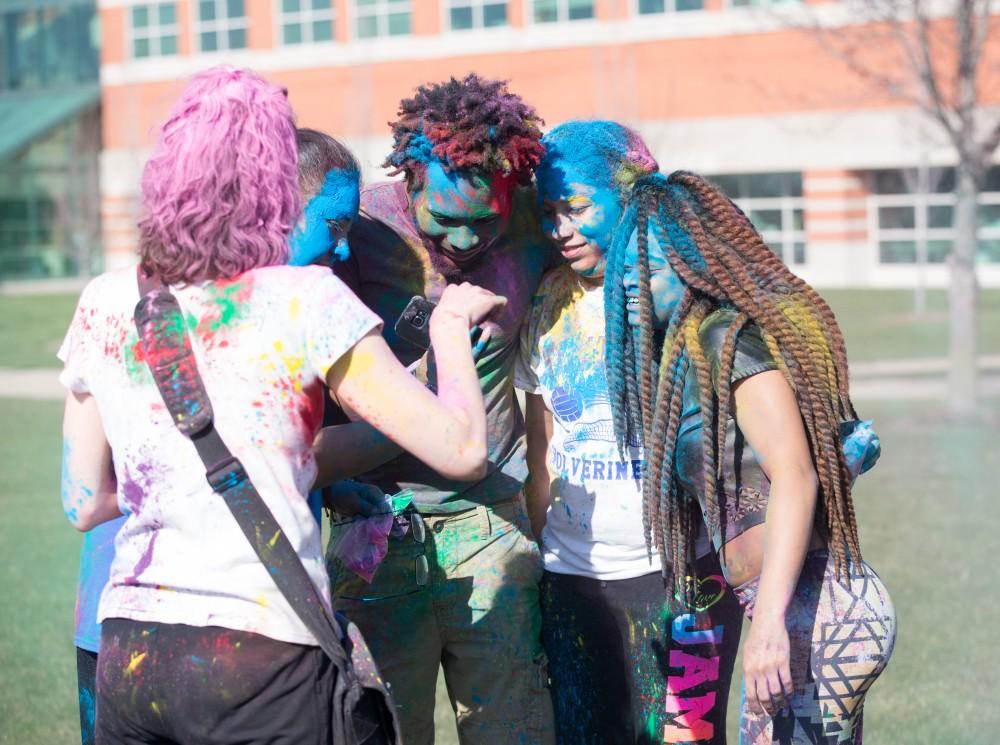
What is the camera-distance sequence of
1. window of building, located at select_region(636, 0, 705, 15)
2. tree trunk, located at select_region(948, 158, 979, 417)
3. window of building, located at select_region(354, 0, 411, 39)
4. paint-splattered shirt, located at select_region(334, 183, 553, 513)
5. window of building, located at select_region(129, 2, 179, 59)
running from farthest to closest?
window of building, located at select_region(129, 2, 179, 59) < window of building, located at select_region(354, 0, 411, 39) < window of building, located at select_region(636, 0, 705, 15) < tree trunk, located at select_region(948, 158, 979, 417) < paint-splattered shirt, located at select_region(334, 183, 553, 513)

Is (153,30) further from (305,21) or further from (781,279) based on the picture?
(781,279)

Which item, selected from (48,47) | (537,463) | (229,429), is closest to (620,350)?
(537,463)

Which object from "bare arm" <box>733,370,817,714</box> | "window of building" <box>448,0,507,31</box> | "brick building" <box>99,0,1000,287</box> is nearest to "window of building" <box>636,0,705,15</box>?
"brick building" <box>99,0,1000,287</box>

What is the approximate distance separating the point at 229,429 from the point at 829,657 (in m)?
1.35

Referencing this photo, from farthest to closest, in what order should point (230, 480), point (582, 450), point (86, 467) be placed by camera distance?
point (582, 450)
point (86, 467)
point (230, 480)

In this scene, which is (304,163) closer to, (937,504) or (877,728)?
(877,728)

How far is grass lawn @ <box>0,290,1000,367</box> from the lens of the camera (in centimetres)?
1881

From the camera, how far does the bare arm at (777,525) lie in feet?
8.98

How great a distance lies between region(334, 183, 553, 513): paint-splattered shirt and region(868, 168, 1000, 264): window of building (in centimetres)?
2698

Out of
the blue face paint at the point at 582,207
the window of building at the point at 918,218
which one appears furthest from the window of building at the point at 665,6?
the blue face paint at the point at 582,207

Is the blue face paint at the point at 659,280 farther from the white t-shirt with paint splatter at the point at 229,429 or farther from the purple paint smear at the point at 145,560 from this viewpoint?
the purple paint smear at the point at 145,560

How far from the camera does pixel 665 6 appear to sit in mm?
31703

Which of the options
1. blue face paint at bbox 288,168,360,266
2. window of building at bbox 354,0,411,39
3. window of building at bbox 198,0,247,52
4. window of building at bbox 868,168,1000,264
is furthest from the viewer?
window of building at bbox 198,0,247,52

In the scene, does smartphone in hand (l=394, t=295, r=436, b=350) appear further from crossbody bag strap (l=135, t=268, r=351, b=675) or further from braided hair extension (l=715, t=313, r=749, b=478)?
crossbody bag strap (l=135, t=268, r=351, b=675)
